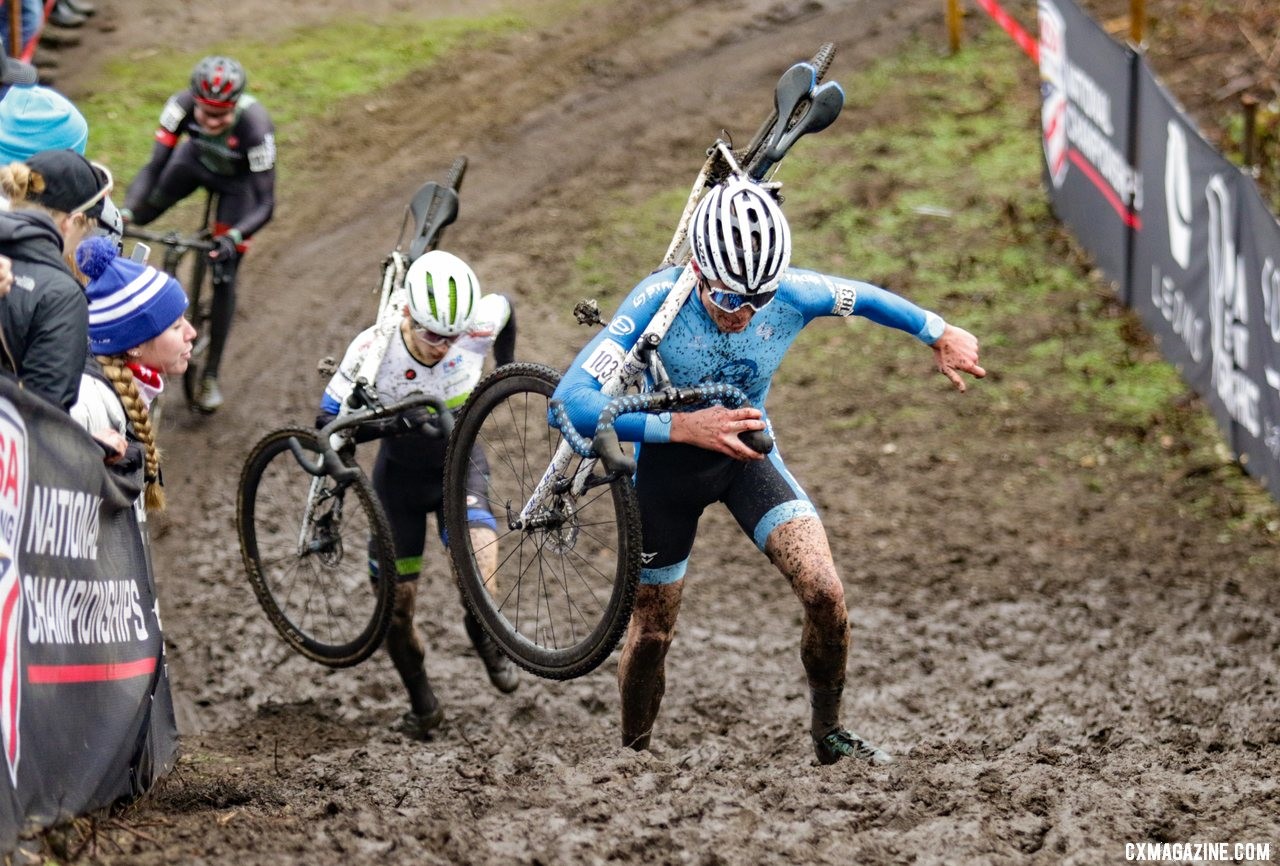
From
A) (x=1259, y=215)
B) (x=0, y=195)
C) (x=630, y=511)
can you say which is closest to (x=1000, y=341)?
(x=1259, y=215)

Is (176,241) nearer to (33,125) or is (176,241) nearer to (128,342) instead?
(33,125)

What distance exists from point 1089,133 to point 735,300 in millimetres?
8251

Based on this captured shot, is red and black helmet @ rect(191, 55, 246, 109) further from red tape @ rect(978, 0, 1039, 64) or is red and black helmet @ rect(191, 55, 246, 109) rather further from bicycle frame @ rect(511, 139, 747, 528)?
red tape @ rect(978, 0, 1039, 64)

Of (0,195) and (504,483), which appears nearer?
(0,195)

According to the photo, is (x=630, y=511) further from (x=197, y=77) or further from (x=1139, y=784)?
(x=197, y=77)

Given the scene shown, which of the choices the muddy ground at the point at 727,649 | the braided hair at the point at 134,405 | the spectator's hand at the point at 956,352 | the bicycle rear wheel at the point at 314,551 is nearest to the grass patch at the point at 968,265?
the muddy ground at the point at 727,649

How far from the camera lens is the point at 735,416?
223 inches

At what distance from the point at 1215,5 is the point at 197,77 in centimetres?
1194

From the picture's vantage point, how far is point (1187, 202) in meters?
Result: 11.0

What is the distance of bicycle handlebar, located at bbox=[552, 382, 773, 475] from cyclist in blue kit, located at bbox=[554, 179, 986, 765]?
50 mm

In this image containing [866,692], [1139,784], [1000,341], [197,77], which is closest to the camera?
[1139,784]

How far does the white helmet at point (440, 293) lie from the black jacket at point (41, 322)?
1905mm

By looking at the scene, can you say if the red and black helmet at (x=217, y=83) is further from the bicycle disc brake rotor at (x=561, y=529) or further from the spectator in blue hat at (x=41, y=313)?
the bicycle disc brake rotor at (x=561, y=529)

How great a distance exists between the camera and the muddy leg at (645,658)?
21.7 feet
